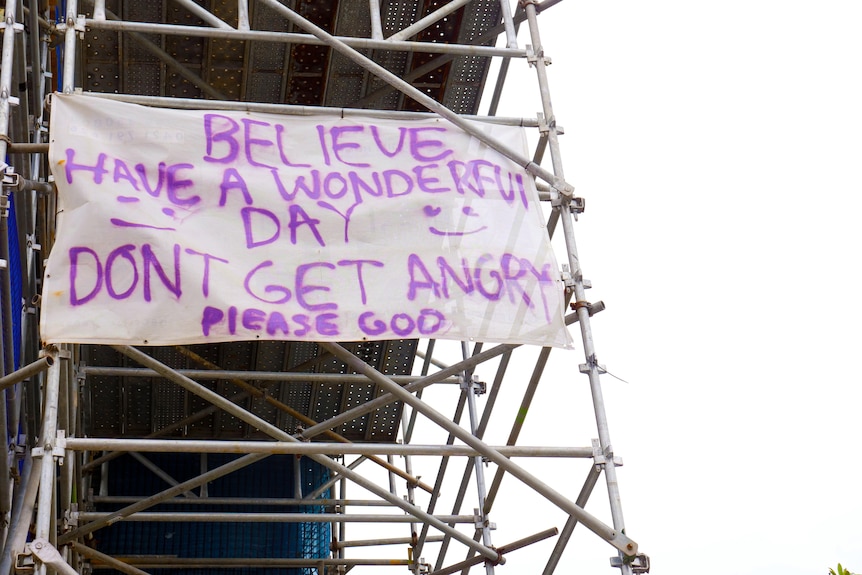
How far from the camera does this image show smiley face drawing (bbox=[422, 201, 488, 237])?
5.92 metres

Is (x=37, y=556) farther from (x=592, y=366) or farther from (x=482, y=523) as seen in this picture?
(x=482, y=523)

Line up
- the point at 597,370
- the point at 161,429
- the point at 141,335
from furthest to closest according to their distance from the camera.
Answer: the point at 161,429, the point at 597,370, the point at 141,335

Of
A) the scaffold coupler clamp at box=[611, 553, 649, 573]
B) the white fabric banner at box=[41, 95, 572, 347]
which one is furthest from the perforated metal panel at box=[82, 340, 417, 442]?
the scaffold coupler clamp at box=[611, 553, 649, 573]

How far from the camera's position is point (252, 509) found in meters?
8.88

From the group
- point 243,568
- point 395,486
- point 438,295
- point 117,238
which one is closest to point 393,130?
point 438,295

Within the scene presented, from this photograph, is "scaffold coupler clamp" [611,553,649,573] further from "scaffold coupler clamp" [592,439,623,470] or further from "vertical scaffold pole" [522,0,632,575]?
"scaffold coupler clamp" [592,439,623,470]

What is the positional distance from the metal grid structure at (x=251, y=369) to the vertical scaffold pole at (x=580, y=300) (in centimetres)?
1

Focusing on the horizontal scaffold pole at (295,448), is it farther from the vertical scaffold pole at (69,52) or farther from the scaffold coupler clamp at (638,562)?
the vertical scaffold pole at (69,52)

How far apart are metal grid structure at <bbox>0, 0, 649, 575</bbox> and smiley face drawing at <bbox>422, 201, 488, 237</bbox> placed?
0.54 meters

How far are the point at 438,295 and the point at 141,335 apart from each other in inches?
63.8

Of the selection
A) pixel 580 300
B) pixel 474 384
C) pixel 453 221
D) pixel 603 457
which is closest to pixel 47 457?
pixel 453 221

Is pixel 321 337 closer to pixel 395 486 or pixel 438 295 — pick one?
pixel 438 295

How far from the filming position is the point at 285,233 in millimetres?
5664

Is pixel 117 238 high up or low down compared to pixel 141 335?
up
